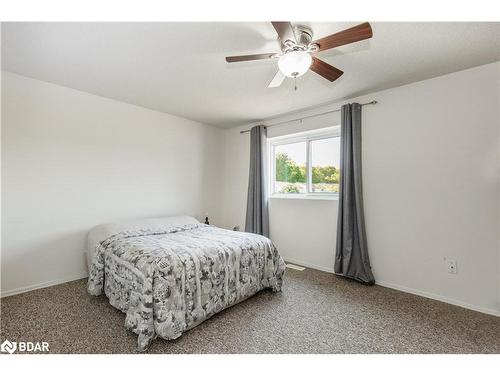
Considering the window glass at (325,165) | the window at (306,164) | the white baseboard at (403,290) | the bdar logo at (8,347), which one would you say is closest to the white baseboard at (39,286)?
the white baseboard at (403,290)

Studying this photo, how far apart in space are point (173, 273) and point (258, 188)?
2237mm

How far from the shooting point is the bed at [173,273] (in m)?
1.68

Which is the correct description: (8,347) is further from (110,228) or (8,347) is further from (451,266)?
(451,266)

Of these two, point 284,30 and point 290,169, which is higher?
point 284,30

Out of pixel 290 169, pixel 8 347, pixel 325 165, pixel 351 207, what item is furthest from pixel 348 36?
pixel 8 347

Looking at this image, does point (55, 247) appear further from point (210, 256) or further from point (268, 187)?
point (268, 187)

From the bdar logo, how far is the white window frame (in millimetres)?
3110

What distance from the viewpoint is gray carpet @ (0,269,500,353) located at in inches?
64.2

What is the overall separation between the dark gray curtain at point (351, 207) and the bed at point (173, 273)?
0.88 meters

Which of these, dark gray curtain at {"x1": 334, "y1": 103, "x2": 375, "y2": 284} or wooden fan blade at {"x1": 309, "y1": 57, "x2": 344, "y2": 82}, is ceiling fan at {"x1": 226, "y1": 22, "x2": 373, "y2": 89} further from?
dark gray curtain at {"x1": 334, "y1": 103, "x2": 375, "y2": 284}

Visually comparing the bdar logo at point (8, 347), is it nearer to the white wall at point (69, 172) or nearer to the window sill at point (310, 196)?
the white wall at point (69, 172)

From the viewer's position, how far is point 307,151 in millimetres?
3578

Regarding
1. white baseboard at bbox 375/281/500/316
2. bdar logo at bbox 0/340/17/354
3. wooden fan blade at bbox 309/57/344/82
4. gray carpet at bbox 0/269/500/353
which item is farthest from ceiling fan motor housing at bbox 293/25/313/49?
bdar logo at bbox 0/340/17/354
